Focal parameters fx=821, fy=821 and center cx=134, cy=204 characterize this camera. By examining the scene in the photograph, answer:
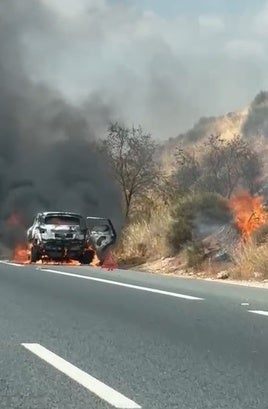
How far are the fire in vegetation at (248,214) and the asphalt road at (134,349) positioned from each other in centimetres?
830

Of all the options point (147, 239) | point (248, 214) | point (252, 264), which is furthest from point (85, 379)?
point (147, 239)

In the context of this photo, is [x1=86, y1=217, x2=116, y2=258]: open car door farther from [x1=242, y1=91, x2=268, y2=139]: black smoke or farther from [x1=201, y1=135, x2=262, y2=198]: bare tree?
[x1=242, y1=91, x2=268, y2=139]: black smoke

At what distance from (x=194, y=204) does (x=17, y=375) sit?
61.4 ft

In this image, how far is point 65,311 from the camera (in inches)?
474

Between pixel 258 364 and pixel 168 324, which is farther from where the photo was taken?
pixel 168 324

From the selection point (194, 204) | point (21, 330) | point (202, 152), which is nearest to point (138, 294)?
point (21, 330)

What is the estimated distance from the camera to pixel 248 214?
80.7 feet

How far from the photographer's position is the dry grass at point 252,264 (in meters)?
19.5

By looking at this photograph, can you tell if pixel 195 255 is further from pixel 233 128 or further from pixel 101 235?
pixel 233 128

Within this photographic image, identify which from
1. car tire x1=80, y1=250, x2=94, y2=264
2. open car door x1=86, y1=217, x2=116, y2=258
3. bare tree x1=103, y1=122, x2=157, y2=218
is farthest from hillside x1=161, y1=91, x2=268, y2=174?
car tire x1=80, y1=250, x2=94, y2=264

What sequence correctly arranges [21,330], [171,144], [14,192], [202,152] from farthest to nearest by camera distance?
[171,144] < [202,152] < [14,192] < [21,330]

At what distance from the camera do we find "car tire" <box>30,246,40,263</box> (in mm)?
27109

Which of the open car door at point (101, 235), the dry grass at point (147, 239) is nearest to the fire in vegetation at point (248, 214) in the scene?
the dry grass at point (147, 239)

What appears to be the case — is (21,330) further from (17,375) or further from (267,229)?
(267,229)
